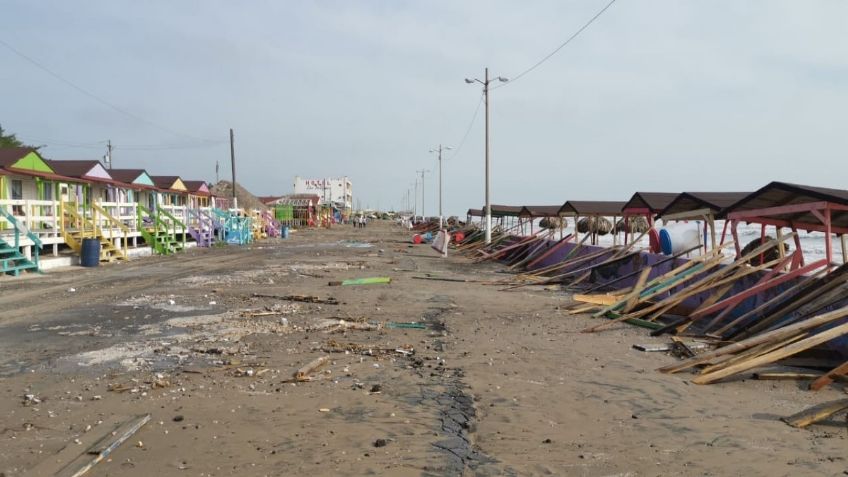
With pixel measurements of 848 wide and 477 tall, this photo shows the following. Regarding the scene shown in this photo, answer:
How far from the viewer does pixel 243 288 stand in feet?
52.9

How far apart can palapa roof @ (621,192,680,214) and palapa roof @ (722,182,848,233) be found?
5215 mm

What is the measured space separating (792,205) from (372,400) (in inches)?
314

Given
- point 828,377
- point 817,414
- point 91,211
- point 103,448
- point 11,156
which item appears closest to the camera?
point 103,448

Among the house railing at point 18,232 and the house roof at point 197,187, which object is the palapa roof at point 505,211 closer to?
the house roof at point 197,187

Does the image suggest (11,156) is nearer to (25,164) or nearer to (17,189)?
(25,164)

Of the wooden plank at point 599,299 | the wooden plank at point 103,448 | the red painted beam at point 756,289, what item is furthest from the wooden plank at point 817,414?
the wooden plank at point 599,299

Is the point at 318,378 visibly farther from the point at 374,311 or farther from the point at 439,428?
the point at 374,311

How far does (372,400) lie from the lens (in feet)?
21.2

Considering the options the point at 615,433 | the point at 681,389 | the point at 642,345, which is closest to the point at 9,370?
the point at 615,433

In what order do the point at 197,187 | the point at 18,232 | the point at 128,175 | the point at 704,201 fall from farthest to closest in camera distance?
the point at 197,187
the point at 128,175
the point at 18,232
the point at 704,201

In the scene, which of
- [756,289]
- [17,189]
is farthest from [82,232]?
[756,289]

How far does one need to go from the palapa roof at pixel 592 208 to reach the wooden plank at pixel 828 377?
18.3 metres

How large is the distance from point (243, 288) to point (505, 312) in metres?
6.74

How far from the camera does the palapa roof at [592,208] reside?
84.8 feet
